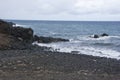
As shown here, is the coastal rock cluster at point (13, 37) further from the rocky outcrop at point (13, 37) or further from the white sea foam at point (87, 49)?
the white sea foam at point (87, 49)

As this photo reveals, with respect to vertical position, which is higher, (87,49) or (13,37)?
(13,37)

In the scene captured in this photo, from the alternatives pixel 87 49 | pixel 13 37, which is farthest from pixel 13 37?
pixel 87 49

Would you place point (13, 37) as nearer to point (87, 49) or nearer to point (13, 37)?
point (13, 37)

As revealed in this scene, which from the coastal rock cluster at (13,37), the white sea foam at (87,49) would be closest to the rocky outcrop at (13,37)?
the coastal rock cluster at (13,37)

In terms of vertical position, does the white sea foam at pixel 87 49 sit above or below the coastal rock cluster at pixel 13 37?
below

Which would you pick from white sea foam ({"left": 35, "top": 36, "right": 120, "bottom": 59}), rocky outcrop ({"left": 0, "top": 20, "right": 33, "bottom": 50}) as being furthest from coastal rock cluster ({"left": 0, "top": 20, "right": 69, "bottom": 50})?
white sea foam ({"left": 35, "top": 36, "right": 120, "bottom": 59})

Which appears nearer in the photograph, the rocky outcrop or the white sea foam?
the white sea foam

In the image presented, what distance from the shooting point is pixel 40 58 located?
22969 millimetres

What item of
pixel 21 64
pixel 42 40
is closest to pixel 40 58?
pixel 21 64

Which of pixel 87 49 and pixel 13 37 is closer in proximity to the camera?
pixel 87 49

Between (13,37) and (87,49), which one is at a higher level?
(13,37)

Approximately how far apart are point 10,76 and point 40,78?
5.14ft

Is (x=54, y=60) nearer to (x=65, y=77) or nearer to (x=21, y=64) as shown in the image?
(x=21, y=64)

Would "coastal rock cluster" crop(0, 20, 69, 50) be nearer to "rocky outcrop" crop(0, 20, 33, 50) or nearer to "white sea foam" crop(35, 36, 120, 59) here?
"rocky outcrop" crop(0, 20, 33, 50)
